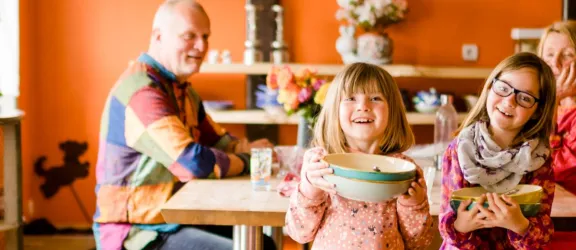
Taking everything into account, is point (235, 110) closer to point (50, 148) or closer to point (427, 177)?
point (50, 148)

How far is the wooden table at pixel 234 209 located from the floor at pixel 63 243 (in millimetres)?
1760

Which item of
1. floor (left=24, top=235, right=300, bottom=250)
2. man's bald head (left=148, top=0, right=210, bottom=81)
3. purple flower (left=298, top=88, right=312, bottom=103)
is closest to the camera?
purple flower (left=298, top=88, right=312, bottom=103)

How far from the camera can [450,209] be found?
52.4 inches

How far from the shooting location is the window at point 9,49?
10.7ft

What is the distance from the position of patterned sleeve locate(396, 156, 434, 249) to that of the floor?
7.13 ft

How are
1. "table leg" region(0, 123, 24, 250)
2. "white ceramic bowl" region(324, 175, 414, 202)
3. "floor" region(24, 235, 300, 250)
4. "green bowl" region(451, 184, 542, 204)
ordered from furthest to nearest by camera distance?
"floor" region(24, 235, 300, 250), "table leg" region(0, 123, 24, 250), "green bowl" region(451, 184, 542, 204), "white ceramic bowl" region(324, 175, 414, 202)

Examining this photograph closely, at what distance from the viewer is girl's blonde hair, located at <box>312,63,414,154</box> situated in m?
1.33

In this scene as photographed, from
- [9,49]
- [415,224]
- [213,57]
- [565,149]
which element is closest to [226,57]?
[213,57]

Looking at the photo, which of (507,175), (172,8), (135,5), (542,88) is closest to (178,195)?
(172,8)

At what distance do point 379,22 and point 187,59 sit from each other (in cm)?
178

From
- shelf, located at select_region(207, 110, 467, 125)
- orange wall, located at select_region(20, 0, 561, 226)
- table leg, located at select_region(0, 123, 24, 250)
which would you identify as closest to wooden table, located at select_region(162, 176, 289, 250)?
table leg, located at select_region(0, 123, 24, 250)

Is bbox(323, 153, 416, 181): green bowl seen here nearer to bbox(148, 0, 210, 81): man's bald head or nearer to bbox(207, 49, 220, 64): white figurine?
bbox(148, 0, 210, 81): man's bald head

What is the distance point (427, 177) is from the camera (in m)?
1.67

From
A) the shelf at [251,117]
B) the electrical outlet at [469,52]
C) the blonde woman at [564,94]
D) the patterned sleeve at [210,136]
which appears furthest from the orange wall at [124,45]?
the blonde woman at [564,94]
